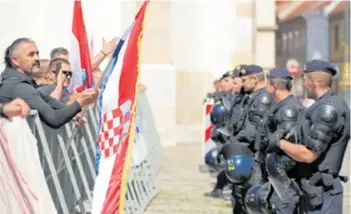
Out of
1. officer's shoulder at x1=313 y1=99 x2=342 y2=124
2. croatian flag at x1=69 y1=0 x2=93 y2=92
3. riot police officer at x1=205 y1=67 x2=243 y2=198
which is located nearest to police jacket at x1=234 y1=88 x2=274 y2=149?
riot police officer at x1=205 y1=67 x2=243 y2=198

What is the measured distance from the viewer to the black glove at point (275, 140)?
275 inches

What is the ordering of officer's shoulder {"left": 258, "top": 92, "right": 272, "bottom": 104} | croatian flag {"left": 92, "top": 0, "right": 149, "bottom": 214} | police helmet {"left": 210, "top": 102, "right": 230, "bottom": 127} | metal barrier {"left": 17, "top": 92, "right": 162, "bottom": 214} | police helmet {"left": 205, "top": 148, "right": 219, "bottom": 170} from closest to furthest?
metal barrier {"left": 17, "top": 92, "right": 162, "bottom": 214}
croatian flag {"left": 92, "top": 0, "right": 149, "bottom": 214}
officer's shoulder {"left": 258, "top": 92, "right": 272, "bottom": 104}
police helmet {"left": 210, "top": 102, "right": 230, "bottom": 127}
police helmet {"left": 205, "top": 148, "right": 219, "bottom": 170}

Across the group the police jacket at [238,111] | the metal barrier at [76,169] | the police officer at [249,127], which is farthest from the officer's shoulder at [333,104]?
the police jacket at [238,111]

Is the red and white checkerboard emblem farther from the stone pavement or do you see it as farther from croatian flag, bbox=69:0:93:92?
the stone pavement

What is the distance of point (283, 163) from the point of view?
705 cm

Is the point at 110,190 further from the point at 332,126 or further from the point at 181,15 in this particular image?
the point at 181,15

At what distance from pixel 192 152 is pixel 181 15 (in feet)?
17.4

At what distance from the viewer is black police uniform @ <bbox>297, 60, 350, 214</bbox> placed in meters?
6.73

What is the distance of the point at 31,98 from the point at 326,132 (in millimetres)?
2163

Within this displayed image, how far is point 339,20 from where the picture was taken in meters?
73.2

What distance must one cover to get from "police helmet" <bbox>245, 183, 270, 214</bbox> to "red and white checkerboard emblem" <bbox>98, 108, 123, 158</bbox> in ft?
5.03

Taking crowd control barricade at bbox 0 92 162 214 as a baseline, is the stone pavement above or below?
below

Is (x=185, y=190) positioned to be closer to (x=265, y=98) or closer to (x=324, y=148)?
(x=265, y=98)

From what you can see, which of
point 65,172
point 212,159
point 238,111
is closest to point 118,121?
point 65,172
